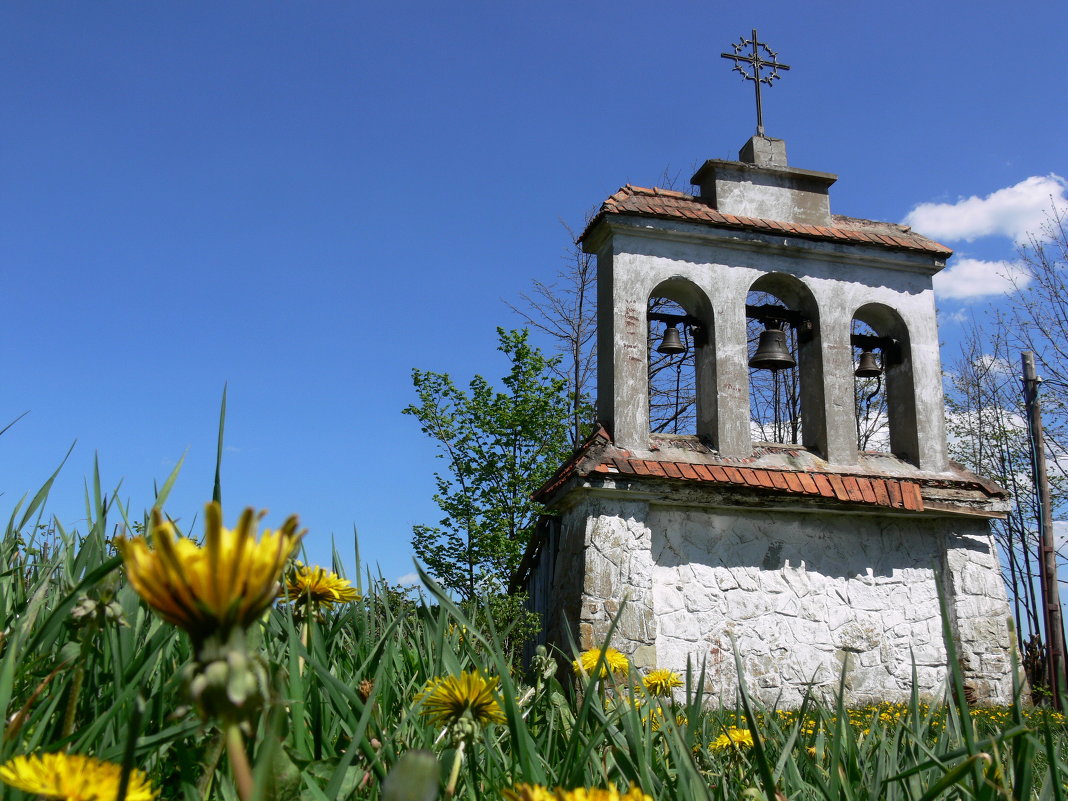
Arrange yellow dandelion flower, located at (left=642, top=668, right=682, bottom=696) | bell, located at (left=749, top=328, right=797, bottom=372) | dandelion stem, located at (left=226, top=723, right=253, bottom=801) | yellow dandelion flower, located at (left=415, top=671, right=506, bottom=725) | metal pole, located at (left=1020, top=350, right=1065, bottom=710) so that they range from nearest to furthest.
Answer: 1. dandelion stem, located at (left=226, top=723, right=253, bottom=801)
2. yellow dandelion flower, located at (left=415, top=671, right=506, bottom=725)
3. yellow dandelion flower, located at (left=642, top=668, right=682, bottom=696)
4. bell, located at (left=749, top=328, right=797, bottom=372)
5. metal pole, located at (left=1020, top=350, right=1065, bottom=710)

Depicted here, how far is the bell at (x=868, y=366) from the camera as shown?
8.84 metres

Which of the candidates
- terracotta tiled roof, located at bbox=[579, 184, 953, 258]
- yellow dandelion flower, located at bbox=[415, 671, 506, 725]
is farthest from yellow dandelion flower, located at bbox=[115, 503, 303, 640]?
terracotta tiled roof, located at bbox=[579, 184, 953, 258]

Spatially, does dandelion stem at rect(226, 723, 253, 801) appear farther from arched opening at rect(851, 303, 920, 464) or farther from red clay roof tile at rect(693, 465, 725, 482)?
arched opening at rect(851, 303, 920, 464)

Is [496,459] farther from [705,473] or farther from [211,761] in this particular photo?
[211,761]

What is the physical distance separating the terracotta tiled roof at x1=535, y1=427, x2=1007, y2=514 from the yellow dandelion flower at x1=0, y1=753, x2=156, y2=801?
6819 mm

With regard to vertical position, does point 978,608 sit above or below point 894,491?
below

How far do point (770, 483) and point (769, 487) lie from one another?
0.14 ft

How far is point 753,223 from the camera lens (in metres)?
8.62

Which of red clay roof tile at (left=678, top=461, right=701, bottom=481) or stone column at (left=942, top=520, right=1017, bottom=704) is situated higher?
red clay roof tile at (left=678, top=461, right=701, bottom=481)

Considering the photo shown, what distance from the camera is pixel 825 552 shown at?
8.30m

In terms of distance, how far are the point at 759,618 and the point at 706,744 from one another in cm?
672

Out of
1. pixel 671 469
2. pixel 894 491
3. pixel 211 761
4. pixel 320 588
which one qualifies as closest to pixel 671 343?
pixel 671 469

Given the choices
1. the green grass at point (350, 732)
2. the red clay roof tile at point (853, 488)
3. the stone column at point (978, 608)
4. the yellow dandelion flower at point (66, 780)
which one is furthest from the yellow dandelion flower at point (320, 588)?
the stone column at point (978, 608)

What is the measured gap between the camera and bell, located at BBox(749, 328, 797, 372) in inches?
310
